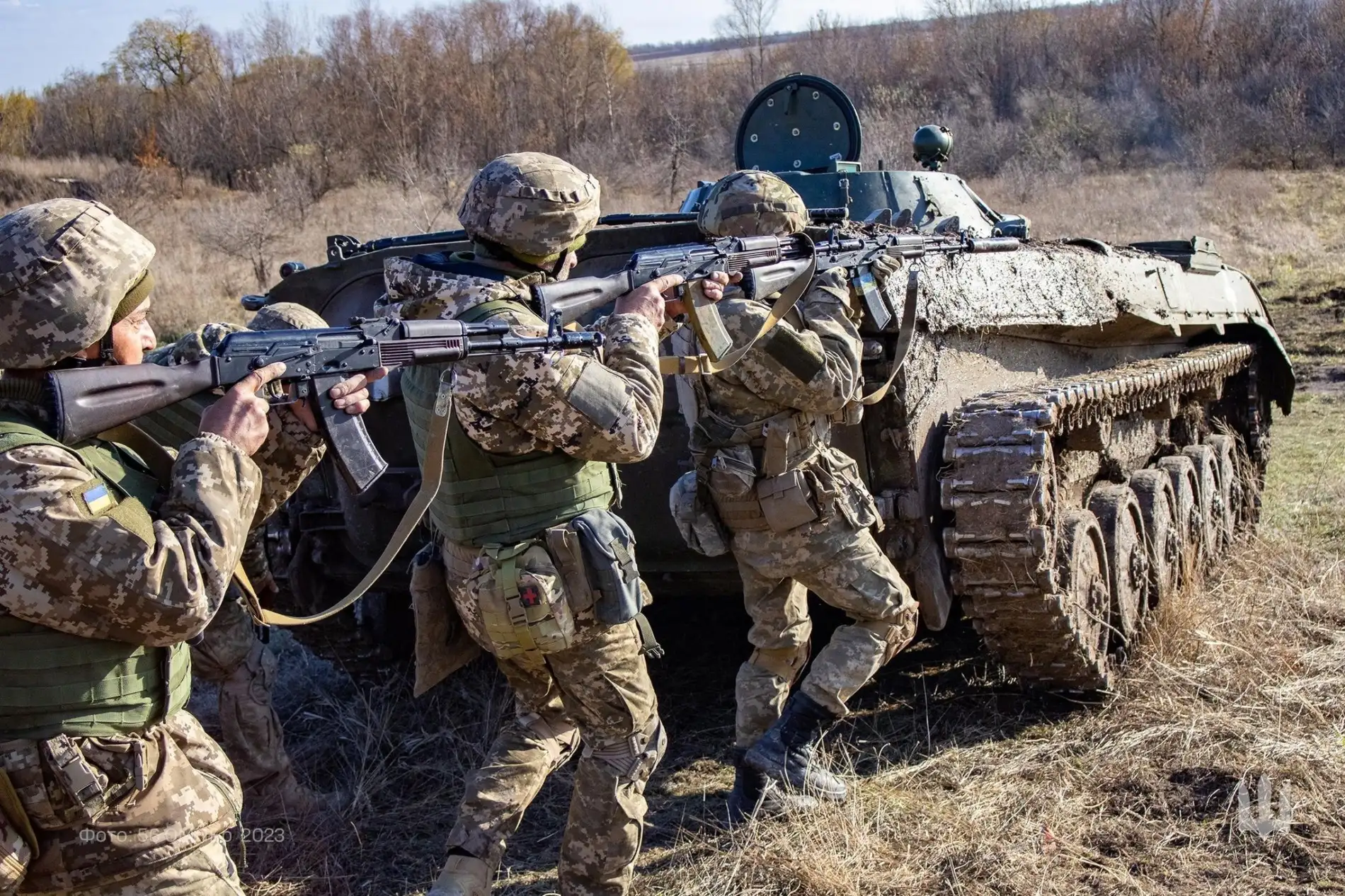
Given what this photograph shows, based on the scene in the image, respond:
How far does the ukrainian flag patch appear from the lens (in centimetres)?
224

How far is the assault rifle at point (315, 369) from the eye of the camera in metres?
2.30

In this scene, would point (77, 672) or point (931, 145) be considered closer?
point (77, 672)

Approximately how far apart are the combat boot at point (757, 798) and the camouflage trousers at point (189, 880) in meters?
1.91

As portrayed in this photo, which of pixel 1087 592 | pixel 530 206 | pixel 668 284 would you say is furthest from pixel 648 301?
pixel 1087 592

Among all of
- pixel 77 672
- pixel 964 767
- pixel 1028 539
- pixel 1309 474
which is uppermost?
pixel 77 672

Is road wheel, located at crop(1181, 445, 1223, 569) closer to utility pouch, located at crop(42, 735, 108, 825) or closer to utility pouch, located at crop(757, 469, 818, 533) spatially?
utility pouch, located at crop(757, 469, 818, 533)

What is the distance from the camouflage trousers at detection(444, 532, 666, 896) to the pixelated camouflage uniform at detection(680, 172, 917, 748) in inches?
32.2

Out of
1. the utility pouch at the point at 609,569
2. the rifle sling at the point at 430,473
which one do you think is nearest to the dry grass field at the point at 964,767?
the utility pouch at the point at 609,569

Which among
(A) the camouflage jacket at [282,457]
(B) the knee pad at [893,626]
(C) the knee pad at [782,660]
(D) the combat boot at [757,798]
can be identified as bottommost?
(D) the combat boot at [757,798]

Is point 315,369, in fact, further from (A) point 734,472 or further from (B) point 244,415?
(A) point 734,472

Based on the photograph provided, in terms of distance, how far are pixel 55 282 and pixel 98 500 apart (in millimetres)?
412

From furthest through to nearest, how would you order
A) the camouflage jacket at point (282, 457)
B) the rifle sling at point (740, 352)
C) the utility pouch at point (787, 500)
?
the utility pouch at point (787, 500), the rifle sling at point (740, 352), the camouflage jacket at point (282, 457)

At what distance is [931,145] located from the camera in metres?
7.43

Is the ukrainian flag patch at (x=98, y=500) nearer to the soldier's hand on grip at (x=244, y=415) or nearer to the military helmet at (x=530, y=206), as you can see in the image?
the soldier's hand on grip at (x=244, y=415)
